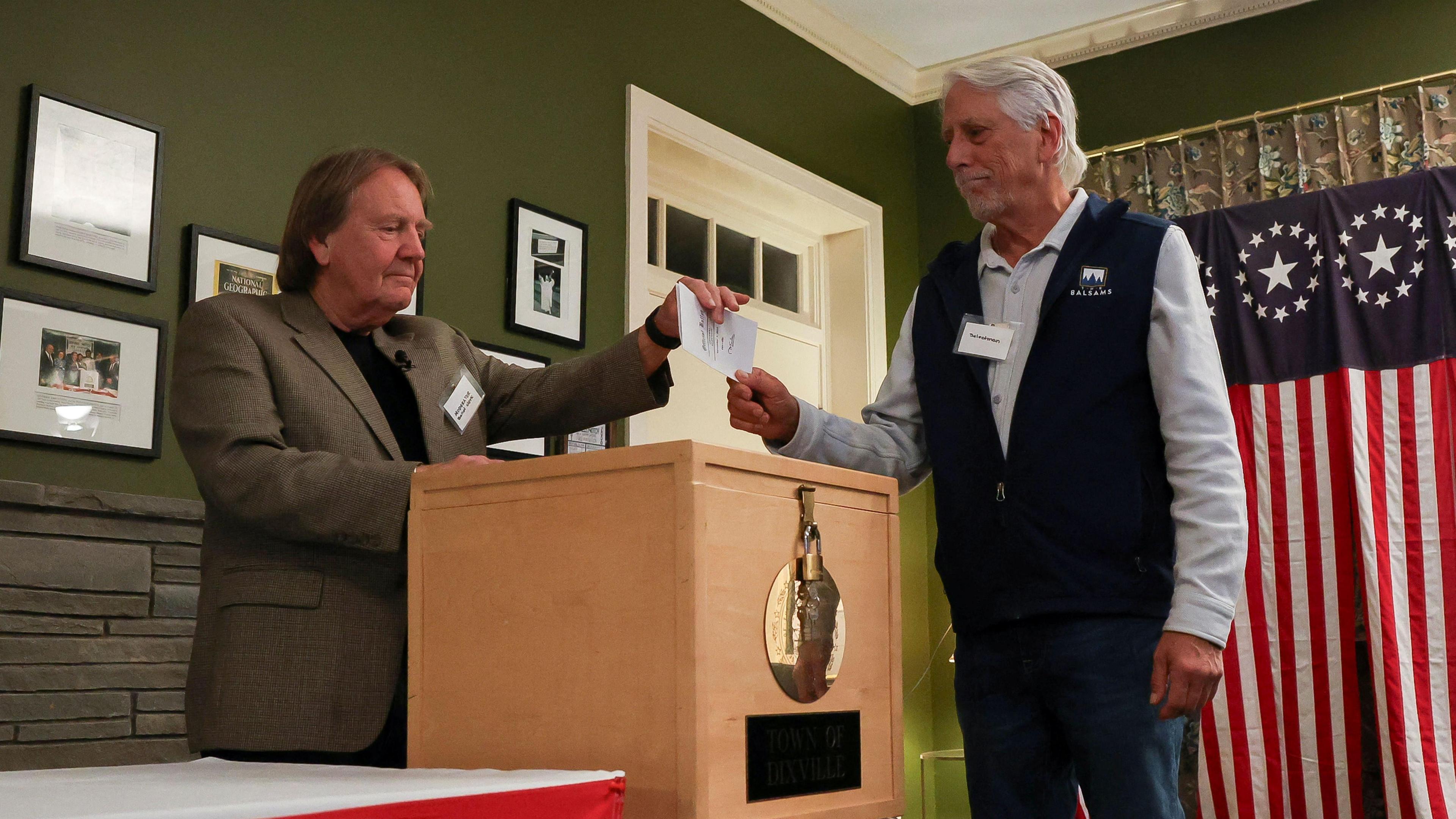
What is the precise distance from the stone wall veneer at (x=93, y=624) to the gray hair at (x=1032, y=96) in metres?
1.58

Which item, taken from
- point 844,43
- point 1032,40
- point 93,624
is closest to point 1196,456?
point 93,624

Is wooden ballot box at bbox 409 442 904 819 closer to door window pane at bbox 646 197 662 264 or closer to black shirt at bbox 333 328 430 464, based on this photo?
black shirt at bbox 333 328 430 464

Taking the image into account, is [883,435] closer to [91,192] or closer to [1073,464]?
[1073,464]

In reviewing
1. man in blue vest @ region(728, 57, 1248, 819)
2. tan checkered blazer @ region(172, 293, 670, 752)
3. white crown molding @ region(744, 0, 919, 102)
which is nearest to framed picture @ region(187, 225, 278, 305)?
tan checkered blazer @ region(172, 293, 670, 752)

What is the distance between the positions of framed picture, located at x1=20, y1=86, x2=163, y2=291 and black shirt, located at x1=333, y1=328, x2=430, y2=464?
3.27ft

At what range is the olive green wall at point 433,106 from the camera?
2385 millimetres

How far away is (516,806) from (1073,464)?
910 millimetres

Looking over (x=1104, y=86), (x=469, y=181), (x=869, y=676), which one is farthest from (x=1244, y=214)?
(x=869, y=676)

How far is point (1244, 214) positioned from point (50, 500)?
354cm

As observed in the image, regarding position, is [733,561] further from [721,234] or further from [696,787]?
[721,234]

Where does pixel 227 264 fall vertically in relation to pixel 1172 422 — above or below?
above

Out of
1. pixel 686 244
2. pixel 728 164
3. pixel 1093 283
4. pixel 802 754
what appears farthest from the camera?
pixel 686 244

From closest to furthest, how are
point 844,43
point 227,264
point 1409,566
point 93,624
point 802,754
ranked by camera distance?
point 802,754
point 93,624
point 227,264
point 1409,566
point 844,43

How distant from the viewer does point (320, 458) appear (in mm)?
1338
